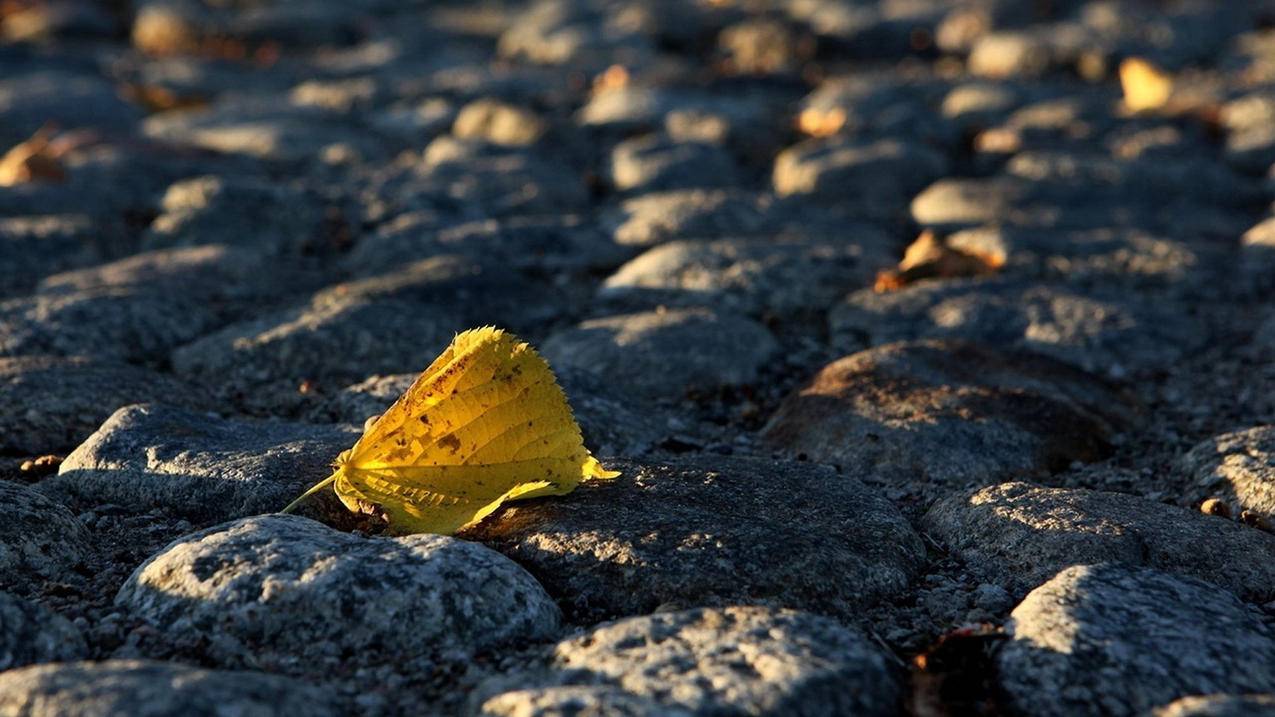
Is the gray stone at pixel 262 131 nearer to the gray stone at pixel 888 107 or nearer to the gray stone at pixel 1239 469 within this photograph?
the gray stone at pixel 888 107

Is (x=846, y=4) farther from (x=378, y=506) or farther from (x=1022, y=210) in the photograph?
(x=378, y=506)

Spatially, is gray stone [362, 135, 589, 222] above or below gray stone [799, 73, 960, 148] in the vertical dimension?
above

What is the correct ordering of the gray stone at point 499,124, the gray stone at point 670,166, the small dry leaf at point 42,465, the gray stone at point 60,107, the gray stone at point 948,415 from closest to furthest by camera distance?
the small dry leaf at point 42,465 → the gray stone at point 948,415 → the gray stone at point 670,166 → the gray stone at point 499,124 → the gray stone at point 60,107

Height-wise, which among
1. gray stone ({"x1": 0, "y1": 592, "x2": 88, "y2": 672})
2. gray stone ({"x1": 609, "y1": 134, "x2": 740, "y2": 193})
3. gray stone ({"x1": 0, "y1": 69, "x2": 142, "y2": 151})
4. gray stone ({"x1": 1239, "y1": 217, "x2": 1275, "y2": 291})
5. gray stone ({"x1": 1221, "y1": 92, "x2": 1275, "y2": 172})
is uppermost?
gray stone ({"x1": 0, "y1": 69, "x2": 142, "y2": 151})

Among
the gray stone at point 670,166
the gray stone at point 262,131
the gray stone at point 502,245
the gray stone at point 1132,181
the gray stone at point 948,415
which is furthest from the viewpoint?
the gray stone at point 262,131

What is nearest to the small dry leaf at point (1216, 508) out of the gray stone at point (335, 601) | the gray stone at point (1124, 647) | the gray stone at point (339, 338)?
the gray stone at point (1124, 647)

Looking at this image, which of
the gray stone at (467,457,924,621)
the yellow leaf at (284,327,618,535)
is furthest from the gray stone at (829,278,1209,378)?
the yellow leaf at (284,327,618,535)

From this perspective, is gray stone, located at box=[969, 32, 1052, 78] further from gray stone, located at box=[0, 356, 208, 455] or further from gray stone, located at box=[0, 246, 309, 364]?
gray stone, located at box=[0, 356, 208, 455]
